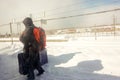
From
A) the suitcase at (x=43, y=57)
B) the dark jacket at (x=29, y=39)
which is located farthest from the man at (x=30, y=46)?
the suitcase at (x=43, y=57)

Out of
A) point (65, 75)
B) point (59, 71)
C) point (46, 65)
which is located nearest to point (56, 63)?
point (46, 65)

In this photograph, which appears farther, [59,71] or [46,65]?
[46,65]

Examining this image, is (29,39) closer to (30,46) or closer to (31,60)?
(30,46)

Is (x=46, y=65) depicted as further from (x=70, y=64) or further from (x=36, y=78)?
(x=36, y=78)

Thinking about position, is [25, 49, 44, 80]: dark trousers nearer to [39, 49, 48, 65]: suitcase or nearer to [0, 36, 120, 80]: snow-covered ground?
[0, 36, 120, 80]: snow-covered ground

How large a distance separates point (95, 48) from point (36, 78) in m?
2.71

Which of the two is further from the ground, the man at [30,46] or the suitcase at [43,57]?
the man at [30,46]

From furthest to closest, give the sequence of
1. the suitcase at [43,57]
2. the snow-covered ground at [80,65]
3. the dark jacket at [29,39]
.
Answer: the suitcase at [43,57]
the snow-covered ground at [80,65]
the dark jacket at [29,39]

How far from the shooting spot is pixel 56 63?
5.66 m

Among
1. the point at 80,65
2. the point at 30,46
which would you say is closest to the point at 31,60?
the point at 30,46

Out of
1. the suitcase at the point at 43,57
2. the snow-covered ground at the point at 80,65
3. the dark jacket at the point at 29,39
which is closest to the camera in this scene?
the dark jacket at the point at 29,39

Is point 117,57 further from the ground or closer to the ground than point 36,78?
further from the ground

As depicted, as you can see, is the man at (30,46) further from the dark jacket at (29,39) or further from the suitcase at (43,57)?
the suitcase at (43,57)

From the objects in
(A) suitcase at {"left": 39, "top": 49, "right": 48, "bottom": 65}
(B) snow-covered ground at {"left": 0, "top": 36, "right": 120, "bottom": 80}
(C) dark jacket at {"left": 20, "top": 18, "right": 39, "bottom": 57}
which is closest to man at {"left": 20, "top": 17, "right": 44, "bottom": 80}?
(C) dark jacket at {"left": 20, "top": 18, "right": 39, "bottom": 57}
